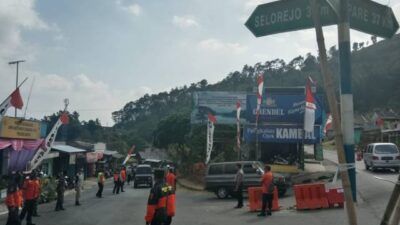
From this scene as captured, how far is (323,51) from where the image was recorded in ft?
12.0

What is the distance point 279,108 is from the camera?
113ft

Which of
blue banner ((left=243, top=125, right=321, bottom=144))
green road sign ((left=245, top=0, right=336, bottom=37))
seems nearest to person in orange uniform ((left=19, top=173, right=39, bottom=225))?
green road sign ((left=245, top=0, right=336, bottom=37))

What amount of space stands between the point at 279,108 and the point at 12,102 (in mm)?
17573

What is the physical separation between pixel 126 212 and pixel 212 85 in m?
117

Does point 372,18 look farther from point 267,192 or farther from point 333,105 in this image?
point 267,192

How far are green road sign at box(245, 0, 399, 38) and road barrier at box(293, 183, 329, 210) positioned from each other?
1393 centimetres

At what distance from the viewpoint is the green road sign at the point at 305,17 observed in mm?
4574

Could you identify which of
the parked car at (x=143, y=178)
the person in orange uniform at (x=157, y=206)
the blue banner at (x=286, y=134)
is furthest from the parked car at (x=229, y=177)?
the person in orange uniform at (x=157, y=206)

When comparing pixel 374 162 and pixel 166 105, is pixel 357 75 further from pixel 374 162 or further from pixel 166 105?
pixel 374 162

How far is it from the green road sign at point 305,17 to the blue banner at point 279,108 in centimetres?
2961

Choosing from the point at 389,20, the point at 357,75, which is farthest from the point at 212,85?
the point at 389,20

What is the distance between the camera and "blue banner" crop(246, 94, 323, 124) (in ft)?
A: 112

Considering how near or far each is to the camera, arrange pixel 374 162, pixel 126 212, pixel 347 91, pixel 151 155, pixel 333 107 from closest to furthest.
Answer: pixel 333 107, pixel 347 91, pixel 126 212, pixel 374 162, pixel 151 155

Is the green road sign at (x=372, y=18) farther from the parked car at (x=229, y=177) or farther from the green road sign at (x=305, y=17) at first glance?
the parked car at (x=229, y=177)
